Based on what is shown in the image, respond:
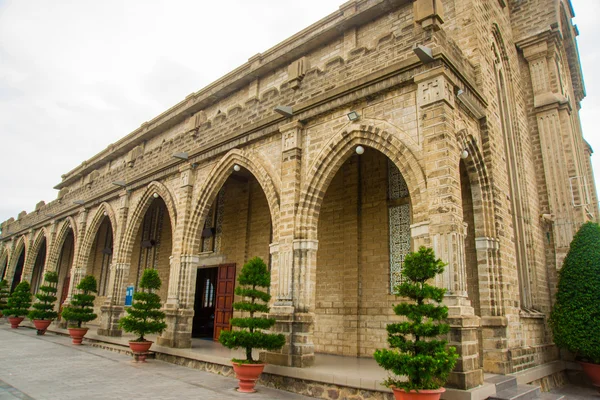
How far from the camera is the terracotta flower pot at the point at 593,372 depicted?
8.04 m

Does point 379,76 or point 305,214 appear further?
point 305,214

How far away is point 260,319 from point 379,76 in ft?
15.8

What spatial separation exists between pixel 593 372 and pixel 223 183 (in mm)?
8988

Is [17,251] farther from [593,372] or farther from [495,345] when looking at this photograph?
[593,372]

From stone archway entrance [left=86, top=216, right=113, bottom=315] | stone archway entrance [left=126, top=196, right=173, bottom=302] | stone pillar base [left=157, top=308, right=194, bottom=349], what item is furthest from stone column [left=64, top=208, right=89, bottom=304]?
stone pillar base [left=157, top=308, right=194, bottom=349]

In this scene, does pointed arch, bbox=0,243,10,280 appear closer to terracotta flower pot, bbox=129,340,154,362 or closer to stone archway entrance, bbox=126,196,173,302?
stone archway entrance, bbox=126,196,173,302

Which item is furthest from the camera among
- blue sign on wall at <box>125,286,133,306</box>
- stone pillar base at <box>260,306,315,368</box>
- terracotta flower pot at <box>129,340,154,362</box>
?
blue sign on wall at <box>125,286,133,306</box>

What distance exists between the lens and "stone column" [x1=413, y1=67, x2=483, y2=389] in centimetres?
573

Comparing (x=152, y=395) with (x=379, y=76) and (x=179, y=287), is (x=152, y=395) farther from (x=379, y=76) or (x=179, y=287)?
(x=379, y=76)

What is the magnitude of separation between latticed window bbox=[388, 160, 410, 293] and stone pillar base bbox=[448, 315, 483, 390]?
129 inches

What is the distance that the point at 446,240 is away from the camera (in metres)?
6.11

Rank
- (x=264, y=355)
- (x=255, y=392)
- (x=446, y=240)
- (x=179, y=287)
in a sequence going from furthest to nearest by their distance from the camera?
(x=179, y=287) < (x=264, y=355) < (x=255, y=392) < (x=446, y=240)

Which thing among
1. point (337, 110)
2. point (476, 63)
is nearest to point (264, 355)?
point (337, 110)

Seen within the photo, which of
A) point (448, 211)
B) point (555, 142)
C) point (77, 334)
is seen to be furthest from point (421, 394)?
point (77, 334)
